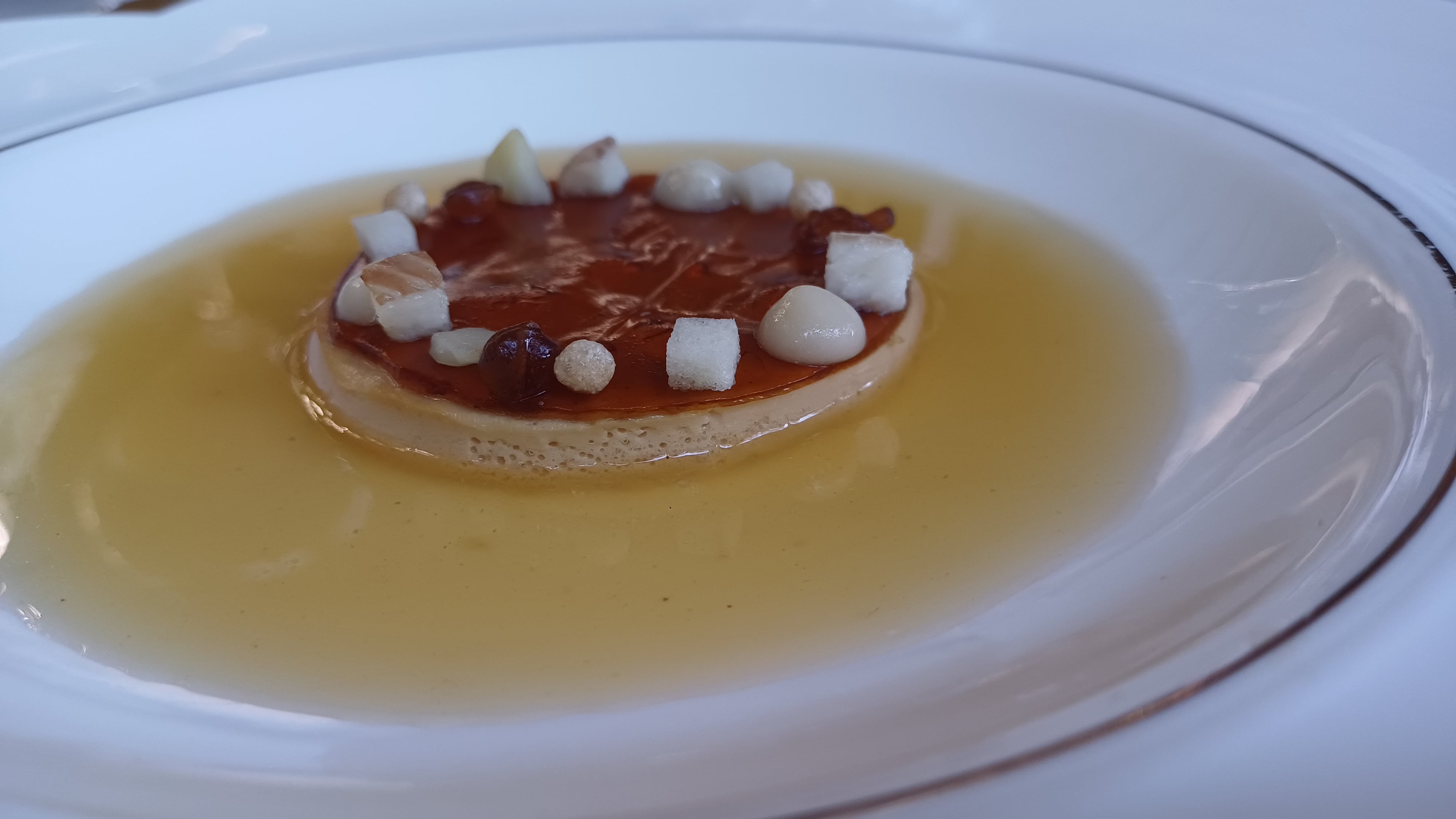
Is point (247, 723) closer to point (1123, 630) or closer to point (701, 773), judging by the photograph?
point (701, 773)

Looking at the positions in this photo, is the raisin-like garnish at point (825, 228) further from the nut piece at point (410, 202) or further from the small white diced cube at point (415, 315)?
the nut piece at point (410, 202)

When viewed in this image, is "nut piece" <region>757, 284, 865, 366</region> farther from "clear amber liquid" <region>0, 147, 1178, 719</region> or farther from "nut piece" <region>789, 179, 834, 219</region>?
"nut piece" <region>789, 179, 834, 219</region>

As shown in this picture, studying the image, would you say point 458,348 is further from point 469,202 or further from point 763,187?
point 763,187

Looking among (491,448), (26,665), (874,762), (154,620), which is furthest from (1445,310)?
(26,665)

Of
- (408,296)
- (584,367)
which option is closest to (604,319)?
(584,367)

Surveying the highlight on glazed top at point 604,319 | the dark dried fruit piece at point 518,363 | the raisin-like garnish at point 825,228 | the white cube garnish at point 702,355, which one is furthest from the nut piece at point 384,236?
the raisin-like garnish at point 825,228
